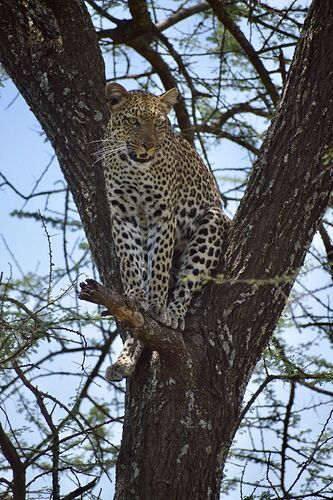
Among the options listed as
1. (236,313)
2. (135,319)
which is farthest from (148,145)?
(135,319)

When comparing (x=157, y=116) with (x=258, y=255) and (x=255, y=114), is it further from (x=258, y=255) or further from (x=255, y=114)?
(x=255, y=114)

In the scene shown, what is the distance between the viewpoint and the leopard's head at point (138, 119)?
766cm

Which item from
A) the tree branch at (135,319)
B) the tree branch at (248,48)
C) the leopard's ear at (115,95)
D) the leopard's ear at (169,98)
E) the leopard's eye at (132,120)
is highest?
the tree branch at (248,48)

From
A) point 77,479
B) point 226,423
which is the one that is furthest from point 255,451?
point 77,479

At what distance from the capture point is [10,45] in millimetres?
8031

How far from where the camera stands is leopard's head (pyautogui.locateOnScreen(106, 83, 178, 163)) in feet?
25.1

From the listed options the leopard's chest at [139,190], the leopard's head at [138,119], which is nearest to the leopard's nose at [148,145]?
the leopard's head at [138,119]

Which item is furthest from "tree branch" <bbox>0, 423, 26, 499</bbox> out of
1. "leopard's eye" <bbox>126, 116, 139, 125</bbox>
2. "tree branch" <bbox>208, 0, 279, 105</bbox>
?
"tree branch" <bbox>208, 0, 279, 105</bbox>

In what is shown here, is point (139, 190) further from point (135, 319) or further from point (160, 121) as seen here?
point (135, 319)

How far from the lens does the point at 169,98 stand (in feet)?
26.6

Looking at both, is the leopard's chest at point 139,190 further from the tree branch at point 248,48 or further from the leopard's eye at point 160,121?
the tree branch at point 248,48

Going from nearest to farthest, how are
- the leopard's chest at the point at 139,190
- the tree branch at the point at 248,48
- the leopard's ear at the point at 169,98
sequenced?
1. the leopard's chest at the point at 139,190
2. the leopard's ear at the point at 169,98
3. the tree branch at the point at 248,48

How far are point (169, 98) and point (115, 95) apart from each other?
0.43m

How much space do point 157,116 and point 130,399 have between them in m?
2.24
